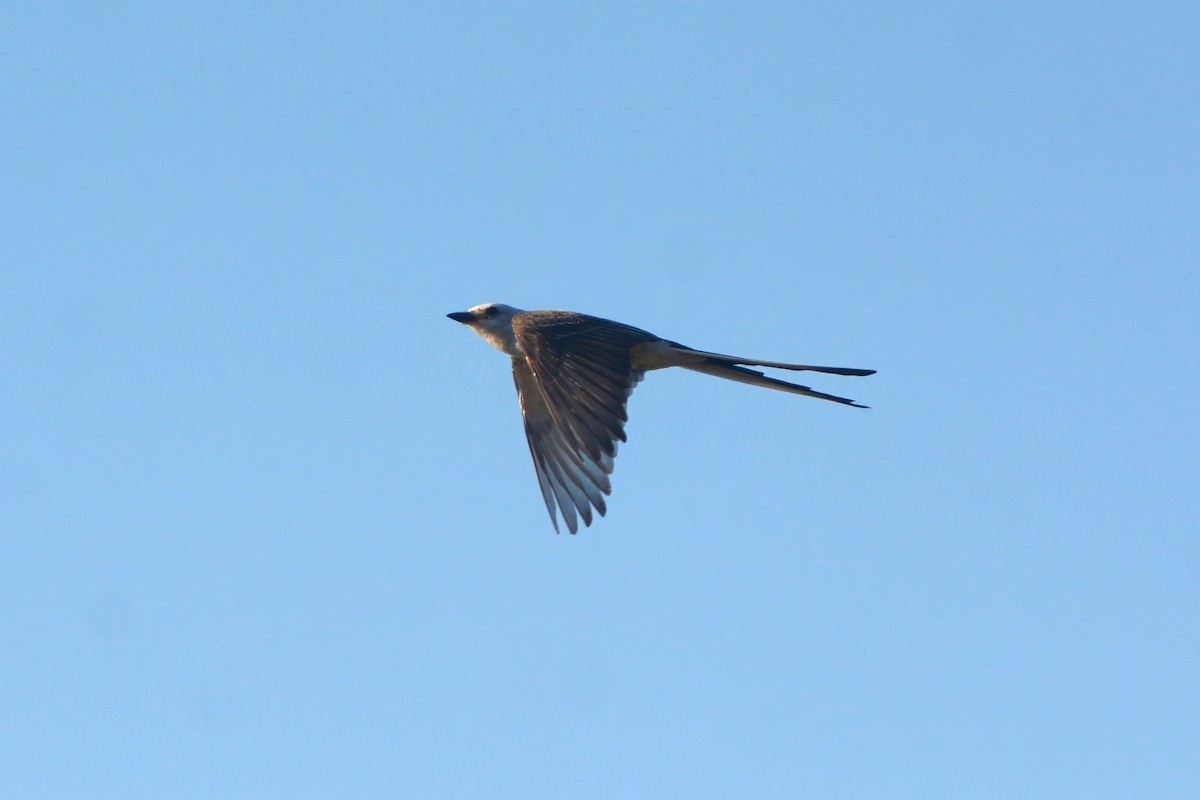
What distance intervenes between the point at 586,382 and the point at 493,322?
1.80 meters

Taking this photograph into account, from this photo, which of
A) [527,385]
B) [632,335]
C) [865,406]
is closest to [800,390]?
[865,406]

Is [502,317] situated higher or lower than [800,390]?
higher

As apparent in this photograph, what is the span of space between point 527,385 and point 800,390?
2.25m

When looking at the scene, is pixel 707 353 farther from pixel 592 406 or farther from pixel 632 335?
pixel 592 406

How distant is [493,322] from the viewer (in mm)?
9297

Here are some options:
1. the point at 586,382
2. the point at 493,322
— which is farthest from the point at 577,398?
the point at 493,322

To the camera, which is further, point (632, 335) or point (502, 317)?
point (502, 317)

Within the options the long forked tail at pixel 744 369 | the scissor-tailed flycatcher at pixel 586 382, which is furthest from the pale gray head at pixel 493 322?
the long forked tail at pixel 744 369

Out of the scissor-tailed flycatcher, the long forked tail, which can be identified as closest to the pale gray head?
the scissor-tailed flycatcher

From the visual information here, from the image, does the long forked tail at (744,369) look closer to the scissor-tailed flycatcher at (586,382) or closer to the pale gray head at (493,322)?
the scissor-tailed flycatcher at (586,382)

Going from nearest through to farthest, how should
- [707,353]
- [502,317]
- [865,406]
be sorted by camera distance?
[865,406], [707,353], [502,317]

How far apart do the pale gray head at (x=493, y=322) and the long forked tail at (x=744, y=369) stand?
1.46 metres

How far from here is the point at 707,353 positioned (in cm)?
824

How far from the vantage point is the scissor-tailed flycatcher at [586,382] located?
7527 mm
